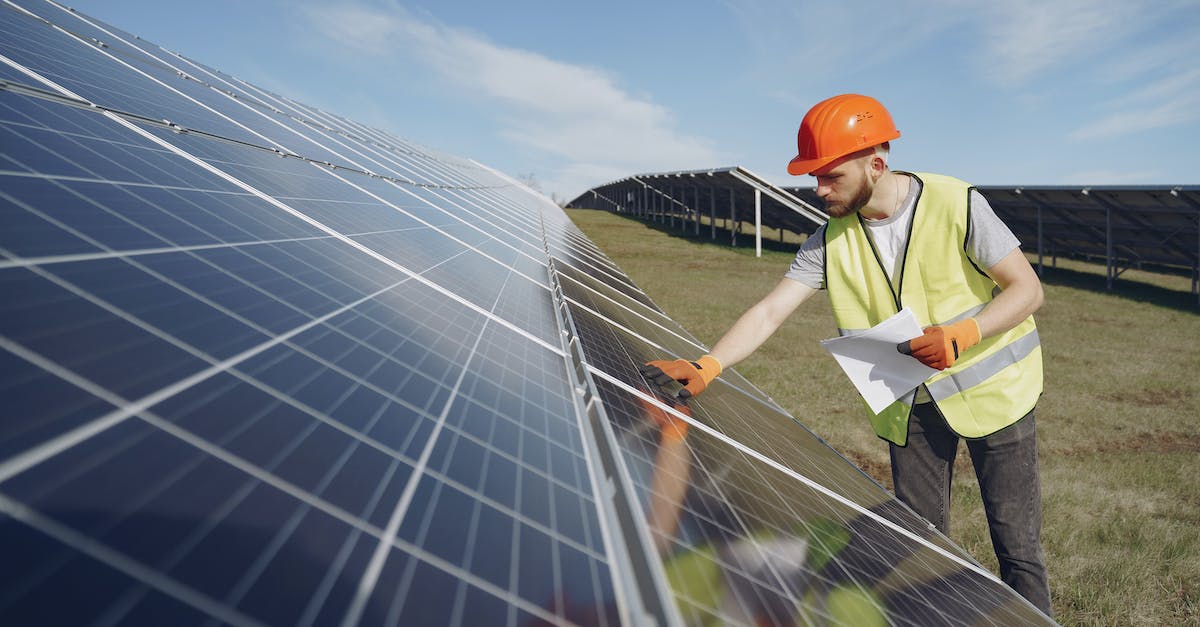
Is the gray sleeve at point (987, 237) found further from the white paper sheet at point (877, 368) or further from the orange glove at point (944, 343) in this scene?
the white paper sheet at point (877, 368)

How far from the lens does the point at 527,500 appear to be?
5.26ft

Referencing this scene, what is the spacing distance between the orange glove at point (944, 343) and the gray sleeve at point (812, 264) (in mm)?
898

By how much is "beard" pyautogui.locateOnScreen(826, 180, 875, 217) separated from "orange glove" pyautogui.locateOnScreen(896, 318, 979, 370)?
862mm

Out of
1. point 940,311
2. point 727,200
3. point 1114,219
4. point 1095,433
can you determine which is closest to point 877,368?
point 940,311

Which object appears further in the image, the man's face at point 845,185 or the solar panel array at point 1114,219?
the solar panel array at point 1114,219

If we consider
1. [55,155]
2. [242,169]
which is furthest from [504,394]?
[242,169]

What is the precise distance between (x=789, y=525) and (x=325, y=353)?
1735 millimetres

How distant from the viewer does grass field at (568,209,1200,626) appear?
15.9ft

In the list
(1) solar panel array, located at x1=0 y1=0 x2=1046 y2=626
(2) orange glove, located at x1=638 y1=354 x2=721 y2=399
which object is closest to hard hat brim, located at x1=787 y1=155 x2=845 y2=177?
(2) orange glove, located at x1=638 y1=354 x2=721 y2=399

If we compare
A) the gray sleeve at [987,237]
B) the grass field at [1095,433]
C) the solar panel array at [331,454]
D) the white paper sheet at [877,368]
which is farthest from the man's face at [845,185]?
the grass field at [1095,433]

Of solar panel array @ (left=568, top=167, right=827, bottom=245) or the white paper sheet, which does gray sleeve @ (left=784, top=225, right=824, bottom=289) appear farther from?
solar panel array @ (left=568, top=167, right=827, bottom=245)

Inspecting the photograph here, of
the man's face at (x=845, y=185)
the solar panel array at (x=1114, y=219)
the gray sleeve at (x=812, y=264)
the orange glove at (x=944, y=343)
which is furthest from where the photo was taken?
the solar panel array at (x=1114, y=219)

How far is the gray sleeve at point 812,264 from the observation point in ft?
14.0

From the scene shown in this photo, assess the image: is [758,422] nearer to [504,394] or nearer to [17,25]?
[504,394]
